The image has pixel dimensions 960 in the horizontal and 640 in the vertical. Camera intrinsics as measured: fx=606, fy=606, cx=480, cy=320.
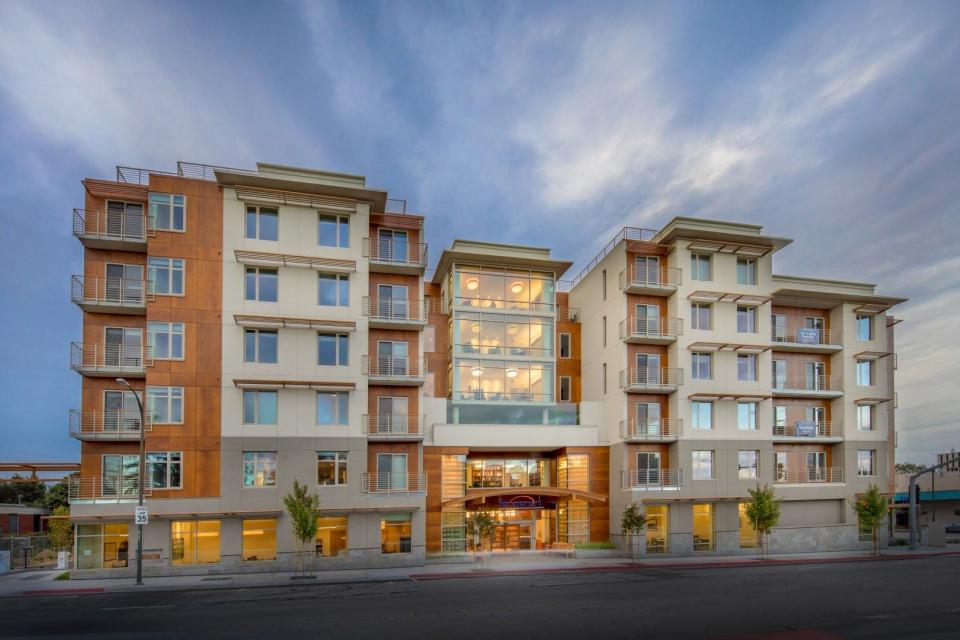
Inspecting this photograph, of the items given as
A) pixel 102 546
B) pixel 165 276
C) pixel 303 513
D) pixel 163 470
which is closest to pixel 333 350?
pixel 303 513

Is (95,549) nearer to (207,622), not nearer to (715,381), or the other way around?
(207,622)

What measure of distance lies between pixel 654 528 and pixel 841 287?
20907mm

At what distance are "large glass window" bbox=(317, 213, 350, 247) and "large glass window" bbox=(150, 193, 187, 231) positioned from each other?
6587mm

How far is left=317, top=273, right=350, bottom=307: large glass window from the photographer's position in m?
31.7

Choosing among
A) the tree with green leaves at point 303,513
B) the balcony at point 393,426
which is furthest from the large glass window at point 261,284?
the tree with green leaves at point 303,513

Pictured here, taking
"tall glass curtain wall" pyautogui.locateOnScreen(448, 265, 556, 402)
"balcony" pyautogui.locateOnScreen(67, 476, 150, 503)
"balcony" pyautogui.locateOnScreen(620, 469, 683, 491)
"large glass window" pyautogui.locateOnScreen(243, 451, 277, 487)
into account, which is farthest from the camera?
"tall glass curtain wall" pyautogui.locateOnScreen(448, 265, 556, 402)

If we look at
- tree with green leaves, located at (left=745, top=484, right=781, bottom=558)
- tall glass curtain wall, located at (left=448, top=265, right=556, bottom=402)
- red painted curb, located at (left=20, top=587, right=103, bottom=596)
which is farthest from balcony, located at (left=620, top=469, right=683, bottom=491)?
red painted curb, located at (left=20, top=587, right=103, bottom=596)

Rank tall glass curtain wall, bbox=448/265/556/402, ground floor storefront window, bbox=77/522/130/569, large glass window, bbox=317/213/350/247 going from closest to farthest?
ground floor storefront window, bbox=77/522/130/569, large glass window, bbox=317/213/350/247, tall glass curtain wall, bbox=448/265/556/402

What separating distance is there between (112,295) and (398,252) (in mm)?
14364

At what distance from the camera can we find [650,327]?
36969 mm

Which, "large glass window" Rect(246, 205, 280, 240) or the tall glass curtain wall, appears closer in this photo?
"large glass window" Rect(246, 205, 280, 240)

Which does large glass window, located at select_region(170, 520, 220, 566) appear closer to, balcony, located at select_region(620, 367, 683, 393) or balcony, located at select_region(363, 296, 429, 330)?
balcony, located at select_region(363, 296, 429, 330)

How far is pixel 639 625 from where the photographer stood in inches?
643

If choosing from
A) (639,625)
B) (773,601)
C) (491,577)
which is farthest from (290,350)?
(773,601)
